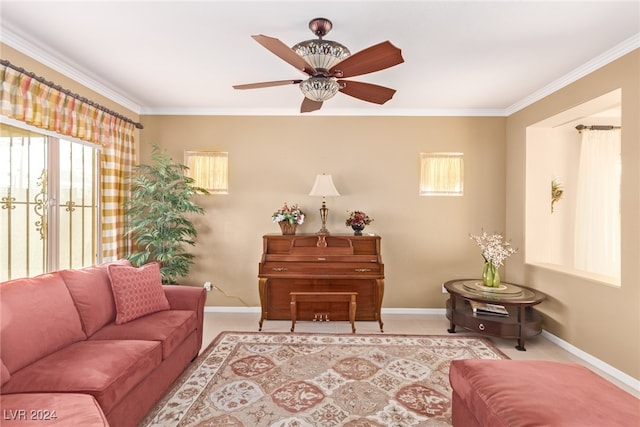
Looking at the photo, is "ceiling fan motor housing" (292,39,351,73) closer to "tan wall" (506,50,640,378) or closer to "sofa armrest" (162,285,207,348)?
"sofa armrest" (162,285,207,348)

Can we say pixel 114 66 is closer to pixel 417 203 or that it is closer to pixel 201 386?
pixel 201 386

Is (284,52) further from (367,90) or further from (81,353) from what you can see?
(81,353)

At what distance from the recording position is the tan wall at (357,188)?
13.4 ft

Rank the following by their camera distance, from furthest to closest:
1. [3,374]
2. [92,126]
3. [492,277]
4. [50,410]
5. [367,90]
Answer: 1. [492,277]
2. [92,126]
3. [367,90]
4. [3,374]
5. [50,410]

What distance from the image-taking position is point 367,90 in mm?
2324

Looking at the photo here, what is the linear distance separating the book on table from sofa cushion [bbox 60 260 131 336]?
10.9 feet

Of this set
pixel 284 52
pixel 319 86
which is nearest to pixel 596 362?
pixel 319 86

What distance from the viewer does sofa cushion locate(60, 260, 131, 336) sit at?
2.15 meters

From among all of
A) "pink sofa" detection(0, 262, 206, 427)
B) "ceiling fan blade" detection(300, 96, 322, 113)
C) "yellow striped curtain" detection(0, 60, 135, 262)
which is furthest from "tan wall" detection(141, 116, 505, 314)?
"pink sofa" detection(0, 262, 206, 427)

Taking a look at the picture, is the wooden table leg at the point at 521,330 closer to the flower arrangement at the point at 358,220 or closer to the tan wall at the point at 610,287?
the tan wall at the point at 610,287

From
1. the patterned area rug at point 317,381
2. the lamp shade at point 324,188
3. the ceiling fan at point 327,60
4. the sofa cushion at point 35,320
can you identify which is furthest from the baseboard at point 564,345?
the ceiling fan at point 327,60

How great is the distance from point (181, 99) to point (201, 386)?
3.11 m

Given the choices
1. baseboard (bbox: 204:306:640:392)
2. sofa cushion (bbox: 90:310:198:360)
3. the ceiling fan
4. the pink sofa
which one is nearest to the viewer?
the pink sofa

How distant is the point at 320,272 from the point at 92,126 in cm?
280
